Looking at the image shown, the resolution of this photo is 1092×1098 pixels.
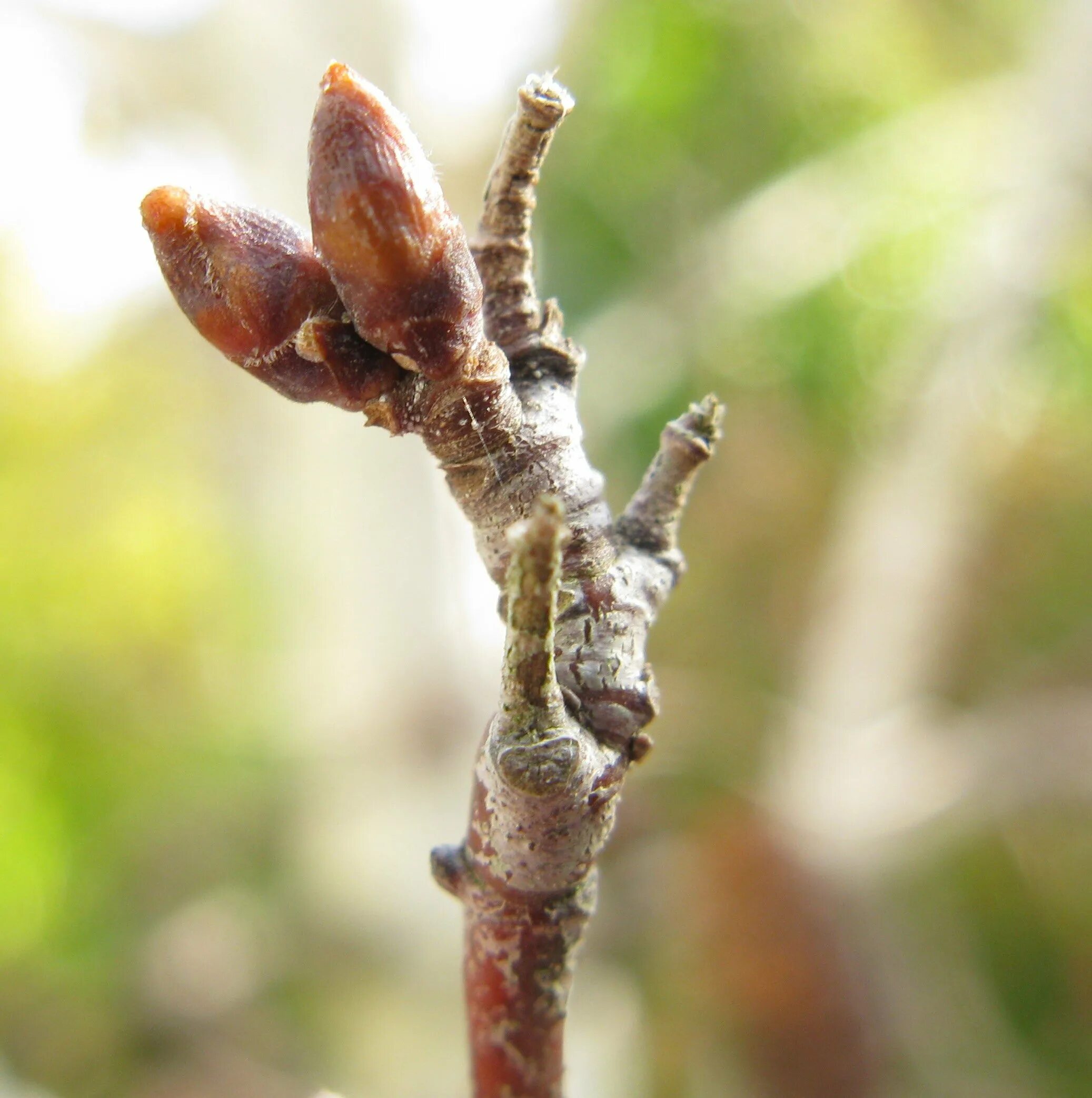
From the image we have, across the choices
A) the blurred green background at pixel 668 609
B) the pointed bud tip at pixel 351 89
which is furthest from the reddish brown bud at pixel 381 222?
the blurred green background at pixel 668 609

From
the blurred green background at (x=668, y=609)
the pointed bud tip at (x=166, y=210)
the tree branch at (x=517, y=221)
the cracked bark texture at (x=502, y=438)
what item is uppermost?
the blurred green background at (x=668, y=609)

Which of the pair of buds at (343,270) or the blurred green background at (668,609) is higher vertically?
the blurred green background at (668,609)

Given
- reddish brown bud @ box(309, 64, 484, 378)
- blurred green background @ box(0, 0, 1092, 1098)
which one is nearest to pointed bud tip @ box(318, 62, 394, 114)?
reddish brown bud @ box(309, 64, 484, 378)

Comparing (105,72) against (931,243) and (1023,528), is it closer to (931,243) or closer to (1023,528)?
(931,243)

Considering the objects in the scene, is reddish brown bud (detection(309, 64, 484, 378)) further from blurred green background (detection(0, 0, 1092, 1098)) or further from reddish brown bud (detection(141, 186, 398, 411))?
blurred green background (detection(0, 0, 1092, 1098))

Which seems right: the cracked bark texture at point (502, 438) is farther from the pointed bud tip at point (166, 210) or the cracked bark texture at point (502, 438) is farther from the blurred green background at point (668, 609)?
the blurred green background at point (668, 609)

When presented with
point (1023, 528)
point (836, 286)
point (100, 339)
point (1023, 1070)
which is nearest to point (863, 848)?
point (1023, 1070)

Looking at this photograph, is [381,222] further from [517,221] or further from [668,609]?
[668,609]

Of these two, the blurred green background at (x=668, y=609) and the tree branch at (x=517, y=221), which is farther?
the blurred green background at (x=668, y=609)
